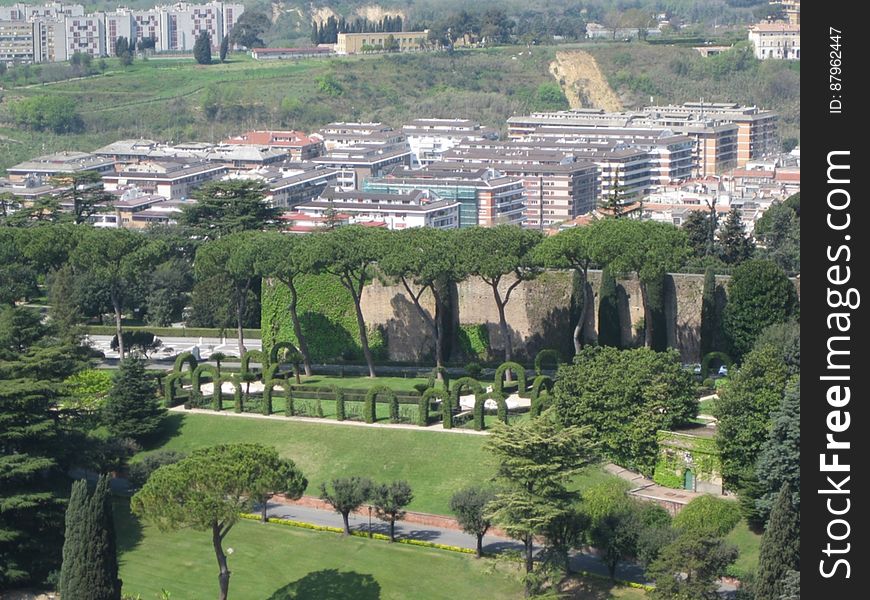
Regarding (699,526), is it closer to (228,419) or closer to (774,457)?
(774,457)

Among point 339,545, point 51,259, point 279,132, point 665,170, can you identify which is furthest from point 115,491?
point 279,132

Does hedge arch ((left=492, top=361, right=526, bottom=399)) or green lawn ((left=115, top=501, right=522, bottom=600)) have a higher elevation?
hedge arch ((left=492, top=361, right=526, bottom=399))

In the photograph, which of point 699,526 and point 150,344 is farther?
point 150,344

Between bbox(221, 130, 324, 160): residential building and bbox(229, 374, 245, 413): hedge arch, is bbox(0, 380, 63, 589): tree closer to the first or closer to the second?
bbox(229, 374, 245, 413): hedge arch

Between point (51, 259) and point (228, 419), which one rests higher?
point (51, 259)

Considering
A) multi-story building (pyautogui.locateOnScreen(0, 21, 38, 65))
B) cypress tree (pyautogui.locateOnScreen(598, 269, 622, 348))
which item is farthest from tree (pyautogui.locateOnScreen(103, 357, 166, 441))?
multi-story building (pyautogui.locateOnScreen(0, 21, 38, 65))

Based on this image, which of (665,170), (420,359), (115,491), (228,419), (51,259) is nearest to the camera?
(115,491)

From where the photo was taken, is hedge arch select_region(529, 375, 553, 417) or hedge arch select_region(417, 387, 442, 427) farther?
hedge arch select_region(417, 387, 442, 427)
